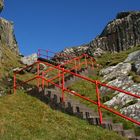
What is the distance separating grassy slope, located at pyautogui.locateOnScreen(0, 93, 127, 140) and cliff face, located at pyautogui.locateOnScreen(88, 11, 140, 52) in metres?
A: 27.8

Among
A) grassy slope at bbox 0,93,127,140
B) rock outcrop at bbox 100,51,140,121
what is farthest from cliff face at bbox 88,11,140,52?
grassy slope at bbox 0,93,127,140

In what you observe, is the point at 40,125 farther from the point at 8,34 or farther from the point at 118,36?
the point at 8,34

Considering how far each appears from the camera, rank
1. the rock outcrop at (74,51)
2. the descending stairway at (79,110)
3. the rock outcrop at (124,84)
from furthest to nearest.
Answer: the rock outcrop at (74,51) < the rock outcrop at (124,84) < the descending stairway at (79,110)

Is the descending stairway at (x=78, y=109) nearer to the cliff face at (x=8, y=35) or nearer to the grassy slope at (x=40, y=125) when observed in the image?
the grassy slope at (x=40, y=125)

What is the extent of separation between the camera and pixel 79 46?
1998 inches

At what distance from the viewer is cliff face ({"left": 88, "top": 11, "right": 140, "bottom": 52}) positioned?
42281mm

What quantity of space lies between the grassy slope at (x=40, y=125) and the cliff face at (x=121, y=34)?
27.8 m

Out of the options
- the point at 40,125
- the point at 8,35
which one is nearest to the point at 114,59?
the point at 40,125

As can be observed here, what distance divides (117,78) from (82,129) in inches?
449

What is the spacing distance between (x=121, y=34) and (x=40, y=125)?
3251cm

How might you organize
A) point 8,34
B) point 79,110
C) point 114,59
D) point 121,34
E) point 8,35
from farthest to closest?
point 8,34 → point 8,35 → point 121,34 → point 114,59 → point 79,110

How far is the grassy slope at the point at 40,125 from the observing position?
12.0 meters

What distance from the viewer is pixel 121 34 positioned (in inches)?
1726

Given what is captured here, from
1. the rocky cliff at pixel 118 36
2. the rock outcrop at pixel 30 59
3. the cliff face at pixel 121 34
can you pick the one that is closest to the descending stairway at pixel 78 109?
the rock outcrop at pixel 30 59
